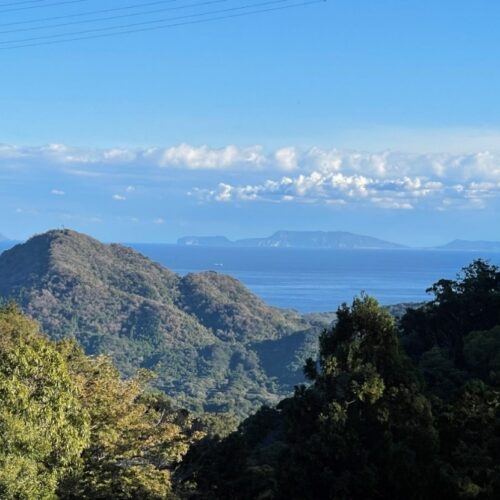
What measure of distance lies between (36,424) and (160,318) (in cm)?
9817

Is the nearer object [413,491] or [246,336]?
[413,491]

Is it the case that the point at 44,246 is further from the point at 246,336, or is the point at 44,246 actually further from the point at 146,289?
the point at 246,336

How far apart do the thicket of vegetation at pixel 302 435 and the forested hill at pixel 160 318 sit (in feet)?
208

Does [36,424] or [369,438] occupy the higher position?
[36,424]

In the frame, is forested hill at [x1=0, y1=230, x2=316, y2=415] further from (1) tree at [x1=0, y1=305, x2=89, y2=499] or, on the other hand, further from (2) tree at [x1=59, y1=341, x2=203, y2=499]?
(1) tree at [x1=0, y1=305, x2=89, y2=499]

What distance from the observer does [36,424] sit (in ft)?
39.5

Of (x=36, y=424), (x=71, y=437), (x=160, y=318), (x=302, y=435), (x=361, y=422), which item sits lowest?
(x=302, y=435)

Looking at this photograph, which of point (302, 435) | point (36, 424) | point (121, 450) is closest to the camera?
point (36, 424)

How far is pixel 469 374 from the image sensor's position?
21.3 meters

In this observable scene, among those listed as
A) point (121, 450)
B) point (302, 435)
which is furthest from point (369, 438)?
point (121, 450)

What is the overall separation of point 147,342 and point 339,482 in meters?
92.2

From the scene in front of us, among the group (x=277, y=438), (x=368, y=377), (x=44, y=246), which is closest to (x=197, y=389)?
(x=44, y=246)

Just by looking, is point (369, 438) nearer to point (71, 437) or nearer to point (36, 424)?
point (71, 437)

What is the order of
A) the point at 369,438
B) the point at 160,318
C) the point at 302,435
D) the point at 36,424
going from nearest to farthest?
1. the point at 36,424
2. the point at 369,438
3. the point at 302,435
4. the point at 160,318
